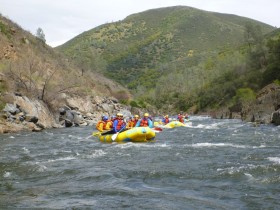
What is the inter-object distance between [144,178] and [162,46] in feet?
509

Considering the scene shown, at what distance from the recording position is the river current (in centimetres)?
768

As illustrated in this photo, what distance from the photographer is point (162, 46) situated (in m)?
163

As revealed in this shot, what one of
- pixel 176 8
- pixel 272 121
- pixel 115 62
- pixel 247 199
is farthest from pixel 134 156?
pixel 176 8

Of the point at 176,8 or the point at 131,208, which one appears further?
the point at 176,8

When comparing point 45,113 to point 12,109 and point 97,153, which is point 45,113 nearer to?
point 12,109

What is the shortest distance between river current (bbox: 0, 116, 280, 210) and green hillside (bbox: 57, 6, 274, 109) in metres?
106

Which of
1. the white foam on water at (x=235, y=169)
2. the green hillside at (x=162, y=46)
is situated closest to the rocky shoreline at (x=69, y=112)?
the white foam on water at (x=235, y=169)

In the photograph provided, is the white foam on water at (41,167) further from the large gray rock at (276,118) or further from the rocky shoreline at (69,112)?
the large gray rock at (276,118)

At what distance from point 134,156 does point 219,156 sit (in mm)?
3089

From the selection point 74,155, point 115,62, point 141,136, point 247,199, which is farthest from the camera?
point 115,62

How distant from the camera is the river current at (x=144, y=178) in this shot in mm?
7676

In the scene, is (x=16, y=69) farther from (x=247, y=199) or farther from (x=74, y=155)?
(x=247, y=199)

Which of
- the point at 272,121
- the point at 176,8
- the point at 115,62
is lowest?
the point at 272,121

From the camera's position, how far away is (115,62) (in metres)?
154
